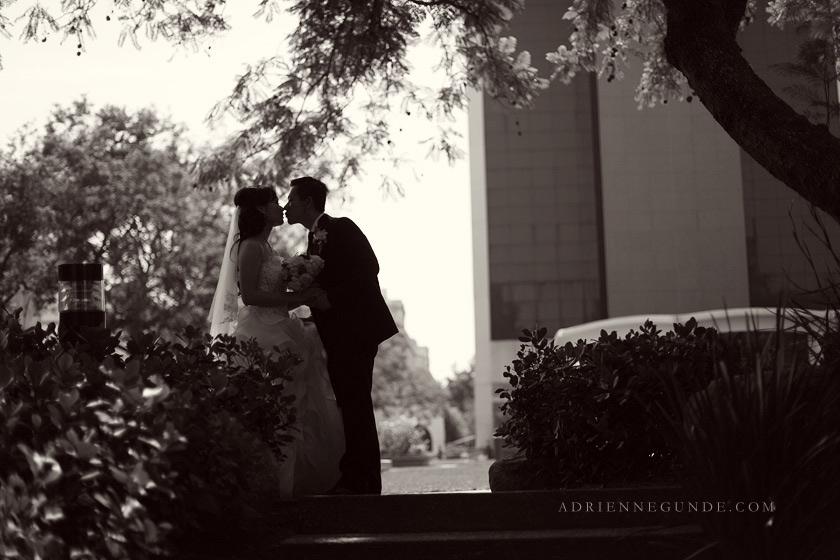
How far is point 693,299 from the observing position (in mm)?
58719

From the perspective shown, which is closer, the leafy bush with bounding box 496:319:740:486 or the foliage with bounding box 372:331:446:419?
the leafy bush with bounding box 496:319:740:486

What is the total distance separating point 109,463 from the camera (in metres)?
4.34

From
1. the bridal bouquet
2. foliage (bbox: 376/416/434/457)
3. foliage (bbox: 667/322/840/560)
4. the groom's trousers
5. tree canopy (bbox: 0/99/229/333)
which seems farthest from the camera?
foliage (bbox: 376/416/434/457)

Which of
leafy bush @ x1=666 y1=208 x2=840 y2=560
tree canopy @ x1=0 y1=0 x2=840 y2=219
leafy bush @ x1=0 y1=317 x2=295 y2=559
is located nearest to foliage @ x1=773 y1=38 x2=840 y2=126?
tree canopy @ x1=0 y1=0 x2=840 y2=219

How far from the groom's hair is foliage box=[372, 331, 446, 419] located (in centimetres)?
4558

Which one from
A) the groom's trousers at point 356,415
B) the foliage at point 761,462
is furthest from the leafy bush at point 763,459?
the groom's trousers at point 356,415

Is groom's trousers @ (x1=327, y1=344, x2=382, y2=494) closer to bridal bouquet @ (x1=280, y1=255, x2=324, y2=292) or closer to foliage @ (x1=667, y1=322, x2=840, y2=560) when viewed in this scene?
bridal bouquet @ (x1=280, y1=255, x2=324, y2=292)

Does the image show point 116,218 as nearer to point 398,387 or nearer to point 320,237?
point 320,237

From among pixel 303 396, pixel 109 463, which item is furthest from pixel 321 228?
pixel 109 463

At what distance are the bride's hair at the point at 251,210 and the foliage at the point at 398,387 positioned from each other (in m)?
45.5

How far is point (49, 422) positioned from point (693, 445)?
2.87 metres

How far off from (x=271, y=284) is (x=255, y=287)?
121 millimetres

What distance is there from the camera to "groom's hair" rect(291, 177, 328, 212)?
25.3 ft

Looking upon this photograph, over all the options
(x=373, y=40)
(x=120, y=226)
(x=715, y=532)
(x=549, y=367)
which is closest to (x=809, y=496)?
(x=715, y=532)
